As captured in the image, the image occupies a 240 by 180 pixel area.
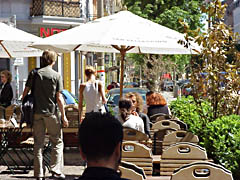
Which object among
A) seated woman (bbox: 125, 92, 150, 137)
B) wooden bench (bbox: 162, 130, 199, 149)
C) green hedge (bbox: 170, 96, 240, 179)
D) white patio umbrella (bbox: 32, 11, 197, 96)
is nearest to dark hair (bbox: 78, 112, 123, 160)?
green hedge (bbox: 170, 96, 240, 179)

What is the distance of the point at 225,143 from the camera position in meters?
7.37

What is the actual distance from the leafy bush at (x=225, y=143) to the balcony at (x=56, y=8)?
24.7m

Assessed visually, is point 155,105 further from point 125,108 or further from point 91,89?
point 125,108

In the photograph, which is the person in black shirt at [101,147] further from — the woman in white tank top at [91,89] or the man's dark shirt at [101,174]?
the woman in white tank top at [91,89]

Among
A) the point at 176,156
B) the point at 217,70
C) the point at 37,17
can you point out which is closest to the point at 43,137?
the point at 217,70

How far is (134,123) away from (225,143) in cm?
195

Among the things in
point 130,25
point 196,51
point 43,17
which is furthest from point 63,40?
point 43,17

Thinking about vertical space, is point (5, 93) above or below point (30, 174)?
above

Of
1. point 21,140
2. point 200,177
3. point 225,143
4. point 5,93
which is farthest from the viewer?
point 5,93

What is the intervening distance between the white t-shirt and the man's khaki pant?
937 mm

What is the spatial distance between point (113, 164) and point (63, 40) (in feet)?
26.4

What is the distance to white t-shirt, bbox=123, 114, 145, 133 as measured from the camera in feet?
29.6

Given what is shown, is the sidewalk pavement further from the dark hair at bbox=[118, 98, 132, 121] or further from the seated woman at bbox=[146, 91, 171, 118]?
the seated woman at bbox=[146, 91, 171, 118]

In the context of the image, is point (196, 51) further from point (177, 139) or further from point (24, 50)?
point (24, 50)
